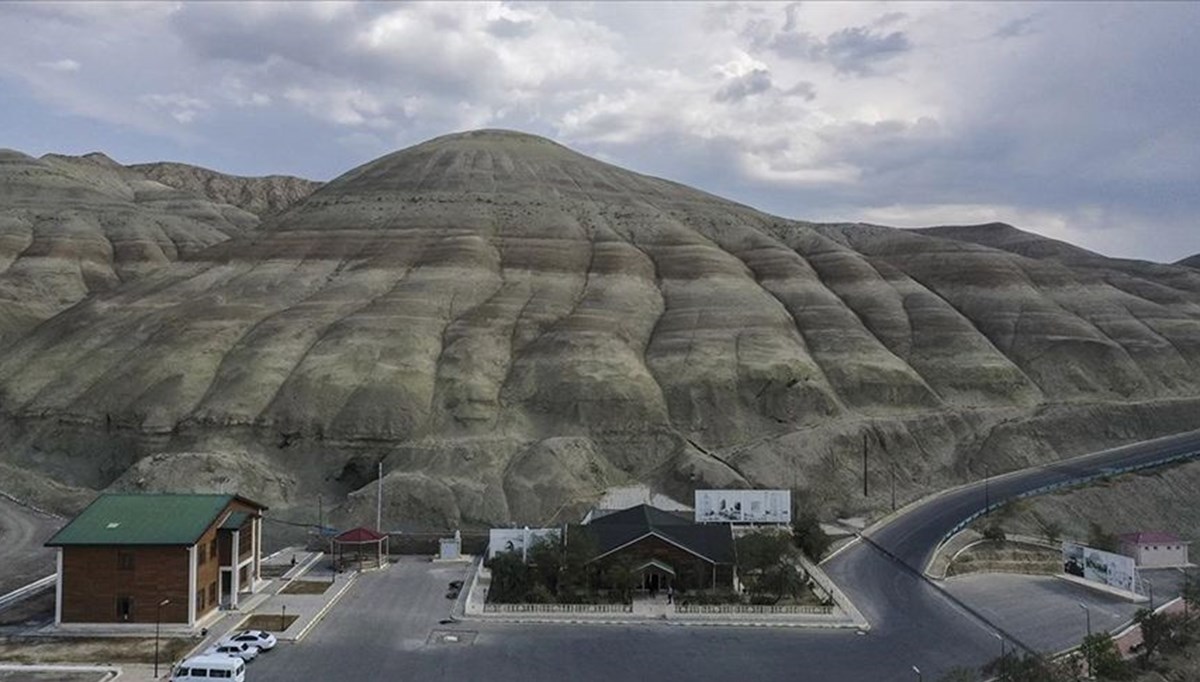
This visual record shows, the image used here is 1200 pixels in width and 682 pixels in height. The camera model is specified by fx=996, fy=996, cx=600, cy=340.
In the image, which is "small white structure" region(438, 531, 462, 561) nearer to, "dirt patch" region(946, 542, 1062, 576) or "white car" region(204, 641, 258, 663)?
"white car" region(204, 641, 258, 663)

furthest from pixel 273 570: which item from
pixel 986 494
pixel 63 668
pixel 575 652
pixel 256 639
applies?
pixel 986 494

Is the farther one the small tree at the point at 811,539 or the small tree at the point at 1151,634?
the small tree at the point at 811,539

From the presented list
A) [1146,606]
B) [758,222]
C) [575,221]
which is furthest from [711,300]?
[1146,606]

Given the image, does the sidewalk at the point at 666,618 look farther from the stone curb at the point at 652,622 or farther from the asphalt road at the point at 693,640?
the asphalt road at the point at 693,640

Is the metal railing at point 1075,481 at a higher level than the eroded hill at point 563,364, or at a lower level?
lower

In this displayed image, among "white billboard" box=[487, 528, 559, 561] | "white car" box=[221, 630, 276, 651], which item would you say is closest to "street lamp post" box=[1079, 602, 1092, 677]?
"white billboard" box=[487, 528, 559, 561]

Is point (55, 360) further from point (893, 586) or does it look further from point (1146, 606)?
point (1146, 606)

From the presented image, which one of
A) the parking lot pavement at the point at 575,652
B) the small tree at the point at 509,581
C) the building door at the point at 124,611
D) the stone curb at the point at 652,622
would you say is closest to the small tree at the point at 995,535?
the parking lot pavement at the point at 575,652
